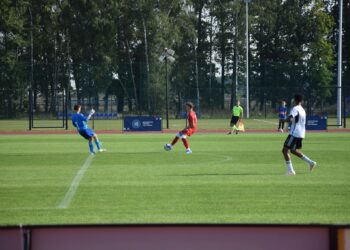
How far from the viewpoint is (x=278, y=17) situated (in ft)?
279

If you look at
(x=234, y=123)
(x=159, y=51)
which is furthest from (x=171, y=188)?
(x=159, y=51)

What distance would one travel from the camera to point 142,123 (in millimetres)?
43062

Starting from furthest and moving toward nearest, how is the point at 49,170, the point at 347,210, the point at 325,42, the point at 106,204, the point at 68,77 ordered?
the point at 325,42 → the point at 68,77 → the point at 49,170 → the point at 106,204 → the point at 347,210

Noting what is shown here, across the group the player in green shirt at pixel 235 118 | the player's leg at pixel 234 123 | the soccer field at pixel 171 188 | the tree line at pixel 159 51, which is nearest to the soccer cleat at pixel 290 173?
the soccer field at pixel 171 188

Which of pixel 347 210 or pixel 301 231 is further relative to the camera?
pixel 347 210

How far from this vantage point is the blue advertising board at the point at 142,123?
42.8 metres

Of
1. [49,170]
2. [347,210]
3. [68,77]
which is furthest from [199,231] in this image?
[68,77]

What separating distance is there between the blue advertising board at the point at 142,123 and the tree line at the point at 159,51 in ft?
69.6

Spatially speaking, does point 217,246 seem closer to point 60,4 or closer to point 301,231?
point 301,231

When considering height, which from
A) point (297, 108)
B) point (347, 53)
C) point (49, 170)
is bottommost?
point (49, 170)

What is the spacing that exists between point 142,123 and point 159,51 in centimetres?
3243

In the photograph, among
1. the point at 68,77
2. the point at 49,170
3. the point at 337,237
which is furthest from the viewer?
the point at 68,77

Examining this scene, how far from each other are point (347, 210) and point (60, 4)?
220 ft

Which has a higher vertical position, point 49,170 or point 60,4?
point 60,4
